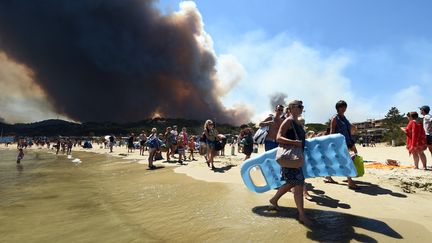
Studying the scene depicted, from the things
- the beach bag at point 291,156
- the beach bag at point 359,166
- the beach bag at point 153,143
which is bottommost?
the beach bag at point 359,166

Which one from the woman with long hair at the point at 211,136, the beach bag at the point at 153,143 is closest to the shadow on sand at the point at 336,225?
the woman with long hair at the point at 211,136

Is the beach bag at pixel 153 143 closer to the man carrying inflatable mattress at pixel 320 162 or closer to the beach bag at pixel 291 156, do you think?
the man carrying inflatable mattress at pixel 320 162

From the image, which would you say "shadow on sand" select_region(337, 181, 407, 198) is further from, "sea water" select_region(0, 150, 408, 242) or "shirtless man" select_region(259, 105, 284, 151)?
"shirtless man" select_region(259, 105, 284, 151)

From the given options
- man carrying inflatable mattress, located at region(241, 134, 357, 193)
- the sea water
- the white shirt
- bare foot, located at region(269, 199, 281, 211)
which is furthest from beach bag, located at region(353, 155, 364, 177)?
the white shirt

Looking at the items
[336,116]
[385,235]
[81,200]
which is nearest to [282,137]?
[385,235]

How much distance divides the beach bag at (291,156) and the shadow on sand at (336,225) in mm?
830

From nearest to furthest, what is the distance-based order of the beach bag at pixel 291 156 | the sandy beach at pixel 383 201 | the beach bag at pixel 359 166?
the sandy beach at pixel 383 201 → the beach bag at pixel 291 156 → the beach bag at pixel 359 166

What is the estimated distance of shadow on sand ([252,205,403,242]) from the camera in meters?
4.07

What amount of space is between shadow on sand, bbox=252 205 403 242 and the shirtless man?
185cm

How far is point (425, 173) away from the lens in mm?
8234

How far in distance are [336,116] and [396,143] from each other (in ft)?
140

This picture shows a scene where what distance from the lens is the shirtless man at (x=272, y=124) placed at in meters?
6.75

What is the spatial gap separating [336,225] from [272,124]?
2.74m

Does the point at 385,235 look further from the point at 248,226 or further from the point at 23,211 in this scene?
the point at 23,211
